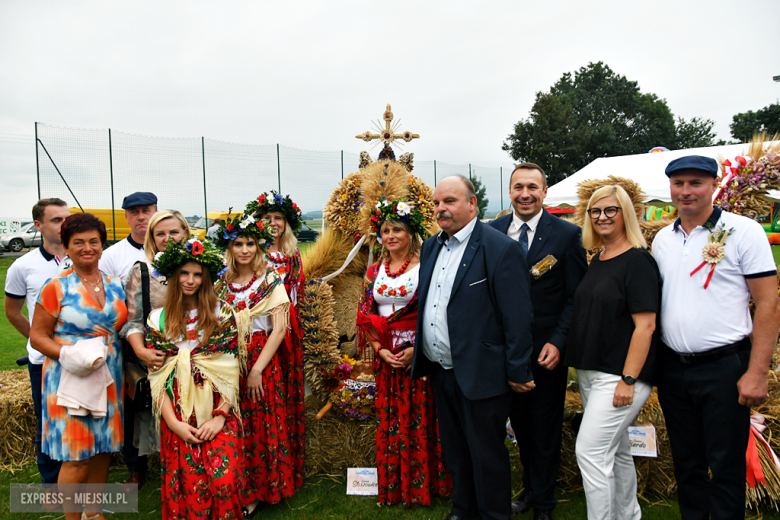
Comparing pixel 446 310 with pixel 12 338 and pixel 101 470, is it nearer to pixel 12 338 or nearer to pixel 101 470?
pixel 101 470

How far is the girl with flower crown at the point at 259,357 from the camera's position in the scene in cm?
325

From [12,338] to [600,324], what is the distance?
959 cm

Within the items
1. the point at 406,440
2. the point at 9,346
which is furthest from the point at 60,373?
the point at 9,346

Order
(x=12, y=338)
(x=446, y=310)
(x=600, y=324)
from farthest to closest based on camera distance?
(x=12, y=338) → (x=446, y=310) → (x=600, y=324)

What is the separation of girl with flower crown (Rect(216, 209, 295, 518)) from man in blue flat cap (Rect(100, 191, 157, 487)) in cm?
83

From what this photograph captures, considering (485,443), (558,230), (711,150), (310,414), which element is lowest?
(310,414)

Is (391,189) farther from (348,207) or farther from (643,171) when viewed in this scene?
(643,171)

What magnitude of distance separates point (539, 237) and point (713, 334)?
1075 millimetres

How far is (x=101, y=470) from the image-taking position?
10.1 feet

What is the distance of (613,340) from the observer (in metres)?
2.59

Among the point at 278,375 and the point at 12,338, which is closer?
the point at 278,375

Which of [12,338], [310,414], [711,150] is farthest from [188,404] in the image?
[711,150]

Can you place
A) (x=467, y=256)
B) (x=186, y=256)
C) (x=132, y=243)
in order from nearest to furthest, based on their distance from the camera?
(x=467, y=256), (x=186, y=256), (x=132, y=243)

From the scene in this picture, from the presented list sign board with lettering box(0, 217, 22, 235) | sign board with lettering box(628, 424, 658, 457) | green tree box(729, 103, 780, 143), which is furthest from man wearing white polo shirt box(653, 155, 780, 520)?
green tree box(729, 103, 780, 143)
